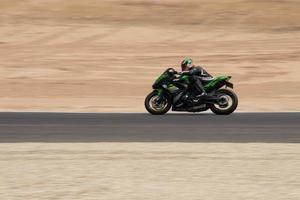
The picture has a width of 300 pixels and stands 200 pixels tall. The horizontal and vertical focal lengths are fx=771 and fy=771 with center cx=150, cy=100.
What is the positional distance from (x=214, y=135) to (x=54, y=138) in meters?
3.00

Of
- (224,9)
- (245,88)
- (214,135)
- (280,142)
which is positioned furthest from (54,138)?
(224,9)

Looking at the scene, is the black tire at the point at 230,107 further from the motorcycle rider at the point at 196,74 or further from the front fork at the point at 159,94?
the front fork at the point at 159,94

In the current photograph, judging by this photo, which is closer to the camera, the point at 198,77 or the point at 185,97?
the point at 185,97

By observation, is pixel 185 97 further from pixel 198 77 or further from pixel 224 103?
pixel 224 103

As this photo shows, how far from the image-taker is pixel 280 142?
13508 mm

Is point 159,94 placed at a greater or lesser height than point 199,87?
lesser

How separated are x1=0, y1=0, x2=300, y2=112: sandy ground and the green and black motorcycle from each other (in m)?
3.88

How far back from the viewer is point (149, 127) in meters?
16.0

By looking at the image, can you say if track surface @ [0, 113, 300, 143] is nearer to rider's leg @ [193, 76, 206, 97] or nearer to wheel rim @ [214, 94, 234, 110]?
wheel rim @ [214, 94, 234, 110]
